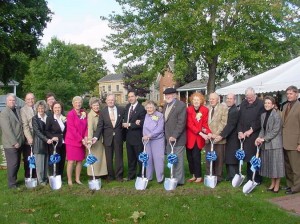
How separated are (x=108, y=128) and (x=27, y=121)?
164cm

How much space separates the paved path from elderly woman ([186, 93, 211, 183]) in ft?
6.01

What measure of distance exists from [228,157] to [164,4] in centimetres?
1910

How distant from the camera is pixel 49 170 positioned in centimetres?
824

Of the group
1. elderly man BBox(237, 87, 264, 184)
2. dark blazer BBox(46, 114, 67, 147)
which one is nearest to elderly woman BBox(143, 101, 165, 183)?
elderly man BBox(237, 87, 264, 184)

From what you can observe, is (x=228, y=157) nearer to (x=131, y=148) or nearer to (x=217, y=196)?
(x=217, y=196)

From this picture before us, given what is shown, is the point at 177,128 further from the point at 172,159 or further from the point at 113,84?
the point at 113,84

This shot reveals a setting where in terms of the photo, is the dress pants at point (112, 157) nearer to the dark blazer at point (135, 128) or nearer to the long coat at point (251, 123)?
the dark blazer at point (135, 128)

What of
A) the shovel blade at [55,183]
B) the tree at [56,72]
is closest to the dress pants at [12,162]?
the shovel blade at [55,183]

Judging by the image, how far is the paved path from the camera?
6.09m

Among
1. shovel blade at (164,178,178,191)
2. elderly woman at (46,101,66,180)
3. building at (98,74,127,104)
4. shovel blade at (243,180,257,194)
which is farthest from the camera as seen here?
building at (98,74,127,104)

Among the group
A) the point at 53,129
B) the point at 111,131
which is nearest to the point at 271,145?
the point at 111,131

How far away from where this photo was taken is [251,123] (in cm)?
762

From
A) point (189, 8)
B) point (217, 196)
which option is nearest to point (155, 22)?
point (189, 8)

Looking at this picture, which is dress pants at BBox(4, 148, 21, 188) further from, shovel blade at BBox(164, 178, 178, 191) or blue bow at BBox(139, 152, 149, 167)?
shovel blade at BBox(164, 178, 178, 191)
